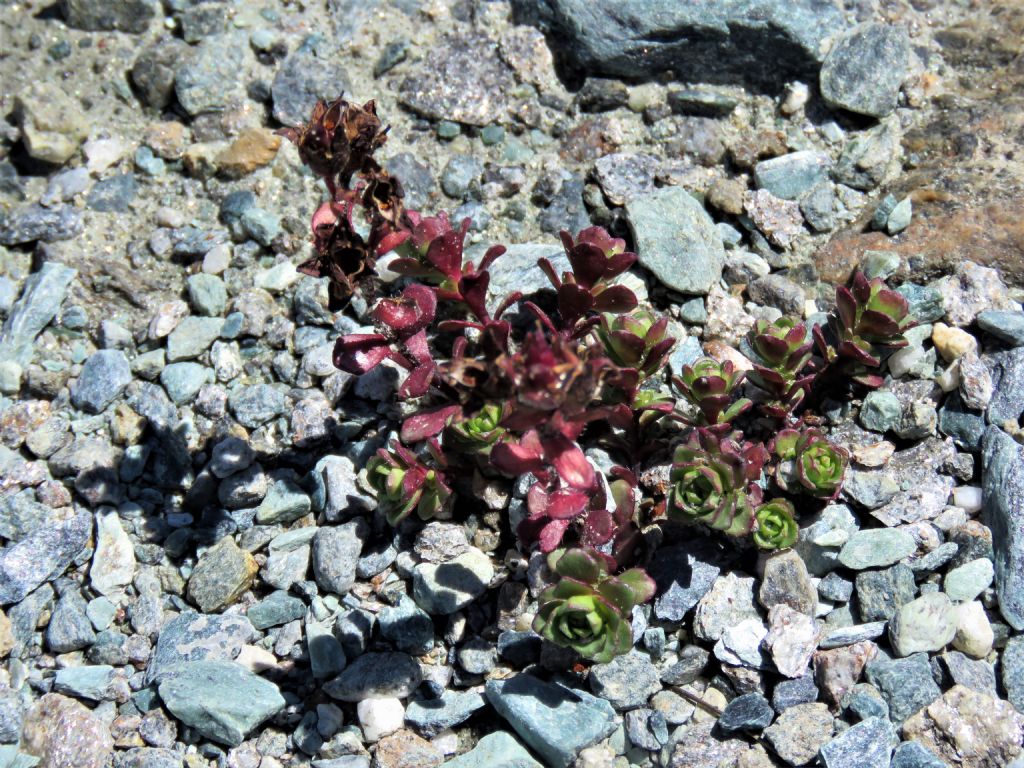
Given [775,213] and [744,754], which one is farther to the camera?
[775,213]

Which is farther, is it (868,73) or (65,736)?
(868,73)

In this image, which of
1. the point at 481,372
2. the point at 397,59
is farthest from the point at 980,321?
the point at 397,59

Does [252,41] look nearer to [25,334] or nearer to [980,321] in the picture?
[25,334]

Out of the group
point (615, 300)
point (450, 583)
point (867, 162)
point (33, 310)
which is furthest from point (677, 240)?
point (33, 310)

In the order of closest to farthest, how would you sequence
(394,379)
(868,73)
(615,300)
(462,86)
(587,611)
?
(587,611), (615,300), (394,379), (868,73), (462,86)

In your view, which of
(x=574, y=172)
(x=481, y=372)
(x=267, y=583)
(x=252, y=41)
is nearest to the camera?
(x=481, y=372)

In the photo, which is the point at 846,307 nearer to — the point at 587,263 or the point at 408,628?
the point at 587,263

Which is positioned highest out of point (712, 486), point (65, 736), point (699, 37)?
point (699, 37)

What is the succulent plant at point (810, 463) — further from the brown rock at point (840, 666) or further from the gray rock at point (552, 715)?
the gray rock at point (552, 715)
